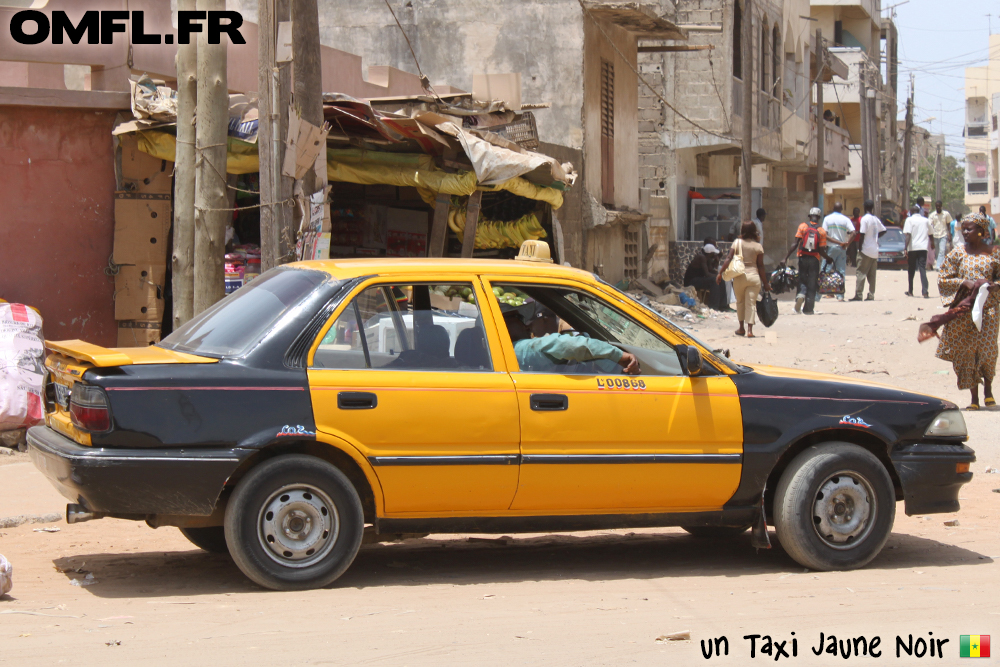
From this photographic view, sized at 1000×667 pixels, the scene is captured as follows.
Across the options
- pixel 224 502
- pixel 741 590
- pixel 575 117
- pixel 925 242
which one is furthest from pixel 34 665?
pixel 925 242

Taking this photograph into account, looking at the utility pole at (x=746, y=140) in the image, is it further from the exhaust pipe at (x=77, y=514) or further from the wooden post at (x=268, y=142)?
the exhaust pipe at (x=77, y=514)

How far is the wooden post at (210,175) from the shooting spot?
884cm

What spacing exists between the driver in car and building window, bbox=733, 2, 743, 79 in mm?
22691

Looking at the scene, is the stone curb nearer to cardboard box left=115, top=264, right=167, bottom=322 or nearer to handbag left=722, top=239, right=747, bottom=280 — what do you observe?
cardboard box left=115, top=264, right=167, bottom=322

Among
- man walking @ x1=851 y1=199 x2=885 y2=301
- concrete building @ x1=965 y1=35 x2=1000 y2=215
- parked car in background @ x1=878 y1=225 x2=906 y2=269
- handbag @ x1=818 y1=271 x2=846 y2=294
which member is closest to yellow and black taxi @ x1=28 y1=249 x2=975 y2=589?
man walking @ x1=851 y1=199 x2=885 y2=301

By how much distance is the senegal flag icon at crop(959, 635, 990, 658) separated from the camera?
4.18m

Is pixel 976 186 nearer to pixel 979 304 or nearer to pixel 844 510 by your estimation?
pixel 979 304

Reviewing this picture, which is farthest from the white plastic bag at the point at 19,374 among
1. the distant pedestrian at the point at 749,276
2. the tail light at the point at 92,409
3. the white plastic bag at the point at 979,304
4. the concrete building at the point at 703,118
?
the concrete building at the point at 703,118

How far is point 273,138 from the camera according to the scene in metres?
7.84

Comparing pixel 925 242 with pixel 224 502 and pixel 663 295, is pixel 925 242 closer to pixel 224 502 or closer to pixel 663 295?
pixel 663 295

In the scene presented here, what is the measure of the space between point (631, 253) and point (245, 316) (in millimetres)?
17284

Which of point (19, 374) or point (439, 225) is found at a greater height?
point (439, 225)

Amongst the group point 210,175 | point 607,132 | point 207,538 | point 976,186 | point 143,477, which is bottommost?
point 207,538

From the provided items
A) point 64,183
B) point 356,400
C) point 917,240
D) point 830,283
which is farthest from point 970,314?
point 830,283
